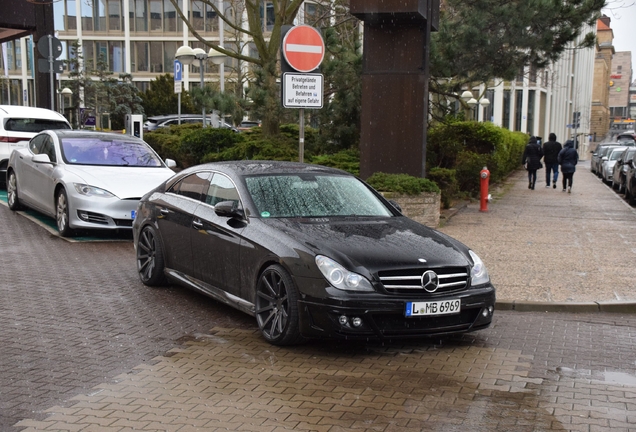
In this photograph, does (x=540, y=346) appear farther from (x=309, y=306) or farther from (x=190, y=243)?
(x=190, y=243)

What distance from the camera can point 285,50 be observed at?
9.80 metres

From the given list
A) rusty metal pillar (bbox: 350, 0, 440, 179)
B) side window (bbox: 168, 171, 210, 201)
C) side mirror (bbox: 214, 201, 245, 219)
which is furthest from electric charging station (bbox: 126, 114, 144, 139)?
side mirror (bbox: 214, 201, 245, 219)

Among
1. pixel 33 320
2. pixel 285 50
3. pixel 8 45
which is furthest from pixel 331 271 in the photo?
pixel 8 45

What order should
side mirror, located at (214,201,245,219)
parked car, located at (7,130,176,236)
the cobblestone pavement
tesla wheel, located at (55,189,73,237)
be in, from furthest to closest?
tesla wheel, located at (55,189,73,237), parked car, located at (7,130,176,236), side mirror, located at (214,201,245,219), the cobblestone pavement

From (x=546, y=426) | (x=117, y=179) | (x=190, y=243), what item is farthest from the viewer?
(x=117, y=179)

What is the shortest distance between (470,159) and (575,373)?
12.7 metres

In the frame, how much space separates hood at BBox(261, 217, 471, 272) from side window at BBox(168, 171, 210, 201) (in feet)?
4.38

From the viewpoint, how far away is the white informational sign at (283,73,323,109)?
987 centimetres

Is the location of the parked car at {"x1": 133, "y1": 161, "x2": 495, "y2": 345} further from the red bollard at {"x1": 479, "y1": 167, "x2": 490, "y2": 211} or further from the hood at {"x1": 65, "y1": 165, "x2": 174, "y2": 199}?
the red bollard at {"x1": 479, "y1": 167, "x2": 490, "y2": 211}

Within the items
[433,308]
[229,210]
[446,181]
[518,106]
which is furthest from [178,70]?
[518,106]

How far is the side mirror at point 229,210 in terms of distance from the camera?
7.18 m

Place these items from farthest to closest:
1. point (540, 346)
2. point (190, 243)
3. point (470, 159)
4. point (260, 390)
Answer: point (470, 159) < point (190, 243) < point (540, 346) < point (260, 390)

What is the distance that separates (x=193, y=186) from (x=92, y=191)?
3993 millimetres

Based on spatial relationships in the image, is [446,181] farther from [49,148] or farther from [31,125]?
[31,125]
